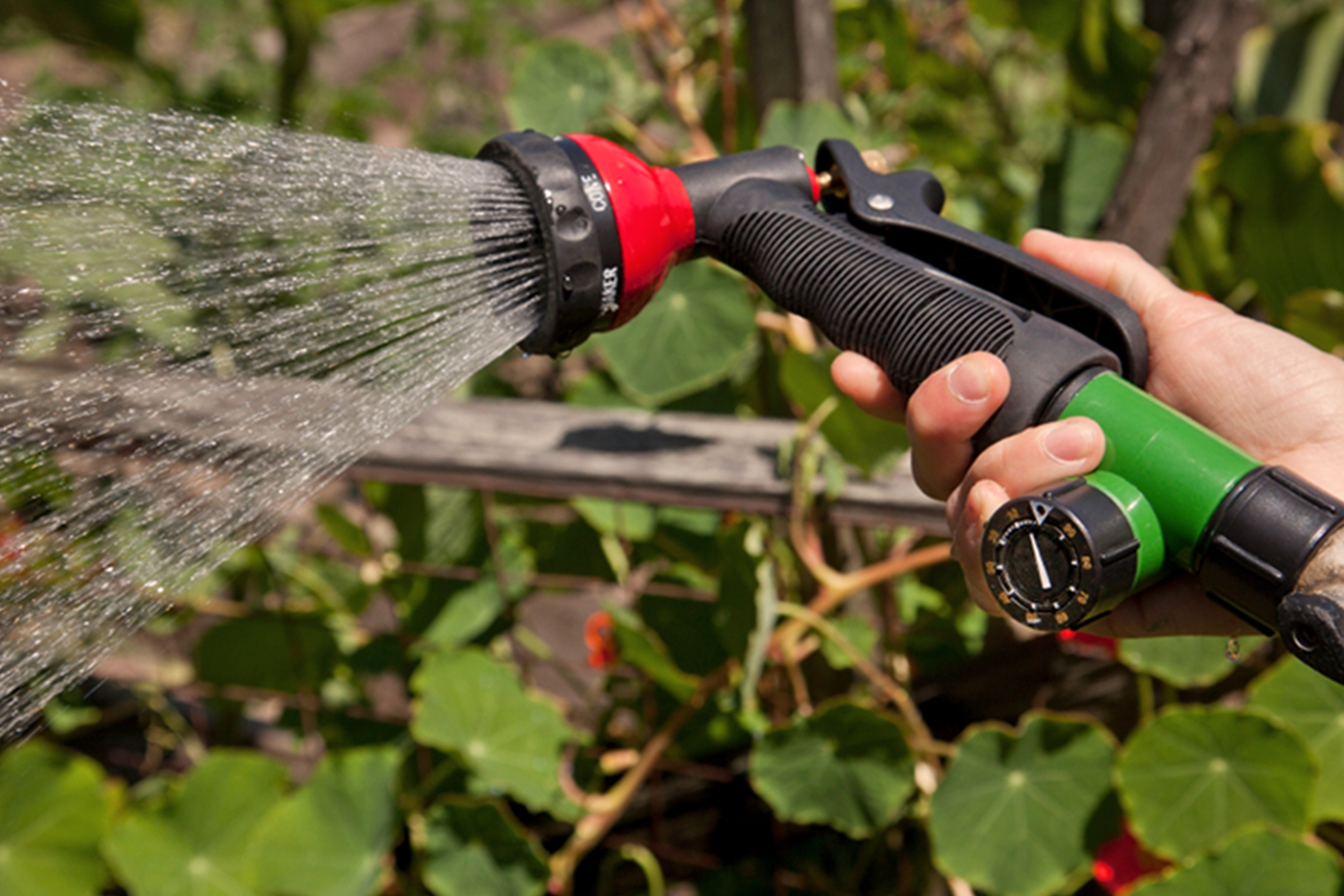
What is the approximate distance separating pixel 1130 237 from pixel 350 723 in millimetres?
1413

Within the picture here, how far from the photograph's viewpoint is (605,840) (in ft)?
5.48

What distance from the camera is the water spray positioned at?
641mm

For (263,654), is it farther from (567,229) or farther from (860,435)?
(567,229)

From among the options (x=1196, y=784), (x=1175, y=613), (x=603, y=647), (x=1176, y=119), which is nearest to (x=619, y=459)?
(x=603, y=647)

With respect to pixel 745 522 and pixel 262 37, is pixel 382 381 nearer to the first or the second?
pixel 745 522

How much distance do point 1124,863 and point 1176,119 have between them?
999 mm

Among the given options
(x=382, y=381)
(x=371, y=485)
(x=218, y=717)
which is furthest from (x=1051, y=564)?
(x=218, y=717)

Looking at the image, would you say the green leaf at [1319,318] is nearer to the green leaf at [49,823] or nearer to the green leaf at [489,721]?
the green leaf at [489,721]

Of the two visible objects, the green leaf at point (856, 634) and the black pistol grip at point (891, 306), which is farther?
the green leaf at point (856, 634)

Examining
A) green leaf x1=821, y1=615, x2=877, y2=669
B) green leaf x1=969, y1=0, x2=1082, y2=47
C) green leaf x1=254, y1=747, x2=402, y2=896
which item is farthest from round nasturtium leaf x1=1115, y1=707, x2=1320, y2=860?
green leaf x1=969, y1=0, x2=1082, y2=47

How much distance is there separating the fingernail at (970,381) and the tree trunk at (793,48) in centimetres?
90

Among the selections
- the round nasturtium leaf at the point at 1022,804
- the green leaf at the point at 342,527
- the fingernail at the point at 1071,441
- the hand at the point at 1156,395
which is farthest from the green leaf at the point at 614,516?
the fingernail at the point at 1071,441

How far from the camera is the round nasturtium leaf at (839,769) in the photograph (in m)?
1.26

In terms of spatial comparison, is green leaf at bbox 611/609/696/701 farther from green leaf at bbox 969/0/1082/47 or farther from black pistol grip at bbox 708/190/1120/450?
green leaf at bbox 969/0/1082/47
